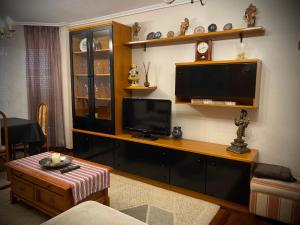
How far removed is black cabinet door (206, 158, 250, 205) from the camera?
2.31 metres

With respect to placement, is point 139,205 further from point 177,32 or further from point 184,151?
point 177,32

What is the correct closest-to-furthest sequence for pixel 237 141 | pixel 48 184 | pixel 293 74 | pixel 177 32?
pixel 48 184, pixel 293 74, pixel 237 141, pixel 177 32

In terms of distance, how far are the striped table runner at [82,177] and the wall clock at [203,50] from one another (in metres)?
1.75

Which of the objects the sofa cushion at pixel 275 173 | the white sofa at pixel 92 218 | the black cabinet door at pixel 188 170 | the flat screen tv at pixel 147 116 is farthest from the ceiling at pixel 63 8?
the white sofa at pixel 92 218

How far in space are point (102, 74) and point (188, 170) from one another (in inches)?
73.8

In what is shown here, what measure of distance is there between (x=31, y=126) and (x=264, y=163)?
311 centimetres

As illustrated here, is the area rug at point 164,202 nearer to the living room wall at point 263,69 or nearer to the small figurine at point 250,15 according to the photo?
the living room wall at point 263,69

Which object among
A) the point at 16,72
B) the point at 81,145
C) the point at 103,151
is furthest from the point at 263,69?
the point at 16,72

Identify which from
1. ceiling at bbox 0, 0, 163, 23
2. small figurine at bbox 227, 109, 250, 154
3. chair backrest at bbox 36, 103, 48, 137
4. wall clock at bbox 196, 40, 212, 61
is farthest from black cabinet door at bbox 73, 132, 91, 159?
small figurine at bbox 227, 109, 250, 154

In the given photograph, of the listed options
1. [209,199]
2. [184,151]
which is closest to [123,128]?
[184,151]

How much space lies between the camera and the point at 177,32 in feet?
10.0

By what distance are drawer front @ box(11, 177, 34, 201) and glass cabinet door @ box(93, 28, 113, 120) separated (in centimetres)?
143

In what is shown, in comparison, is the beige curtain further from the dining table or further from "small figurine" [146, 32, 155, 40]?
"small figurine" [146, 32, 155, 40]

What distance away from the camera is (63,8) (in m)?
3.35
